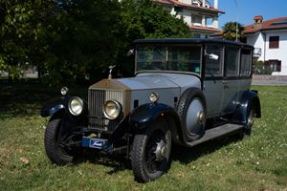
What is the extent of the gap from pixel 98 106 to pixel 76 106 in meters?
0.38

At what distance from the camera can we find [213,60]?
28.8 ft

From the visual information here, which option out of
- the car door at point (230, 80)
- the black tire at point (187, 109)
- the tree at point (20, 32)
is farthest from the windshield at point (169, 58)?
the tree at point (20, 32)

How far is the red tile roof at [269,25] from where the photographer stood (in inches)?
2286

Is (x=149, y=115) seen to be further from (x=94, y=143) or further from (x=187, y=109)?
(x=187, y=109)

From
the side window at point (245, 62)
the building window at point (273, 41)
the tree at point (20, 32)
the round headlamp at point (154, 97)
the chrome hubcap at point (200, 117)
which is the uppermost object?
the building window at point (273, 41)

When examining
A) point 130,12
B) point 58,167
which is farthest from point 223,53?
point 130,12

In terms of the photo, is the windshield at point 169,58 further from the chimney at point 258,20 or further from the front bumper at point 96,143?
the chimney at point 258,20

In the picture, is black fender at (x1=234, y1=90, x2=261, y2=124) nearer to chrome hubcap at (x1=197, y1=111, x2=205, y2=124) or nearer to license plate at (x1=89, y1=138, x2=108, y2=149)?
chrome hubcap at (x1=197, y1=111, x2=205, y2=124)

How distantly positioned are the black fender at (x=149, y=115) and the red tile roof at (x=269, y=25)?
53012mm

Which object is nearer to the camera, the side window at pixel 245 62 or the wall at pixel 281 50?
the side window at pixel 245 62

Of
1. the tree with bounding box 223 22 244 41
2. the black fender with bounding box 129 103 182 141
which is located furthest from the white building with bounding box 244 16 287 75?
the black fender with bounding box 129 103 182 141

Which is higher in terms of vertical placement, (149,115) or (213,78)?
(213,78)

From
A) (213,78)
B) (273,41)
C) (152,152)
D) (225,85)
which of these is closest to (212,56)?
(213,78)

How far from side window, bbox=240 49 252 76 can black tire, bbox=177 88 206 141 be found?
2510 mm
